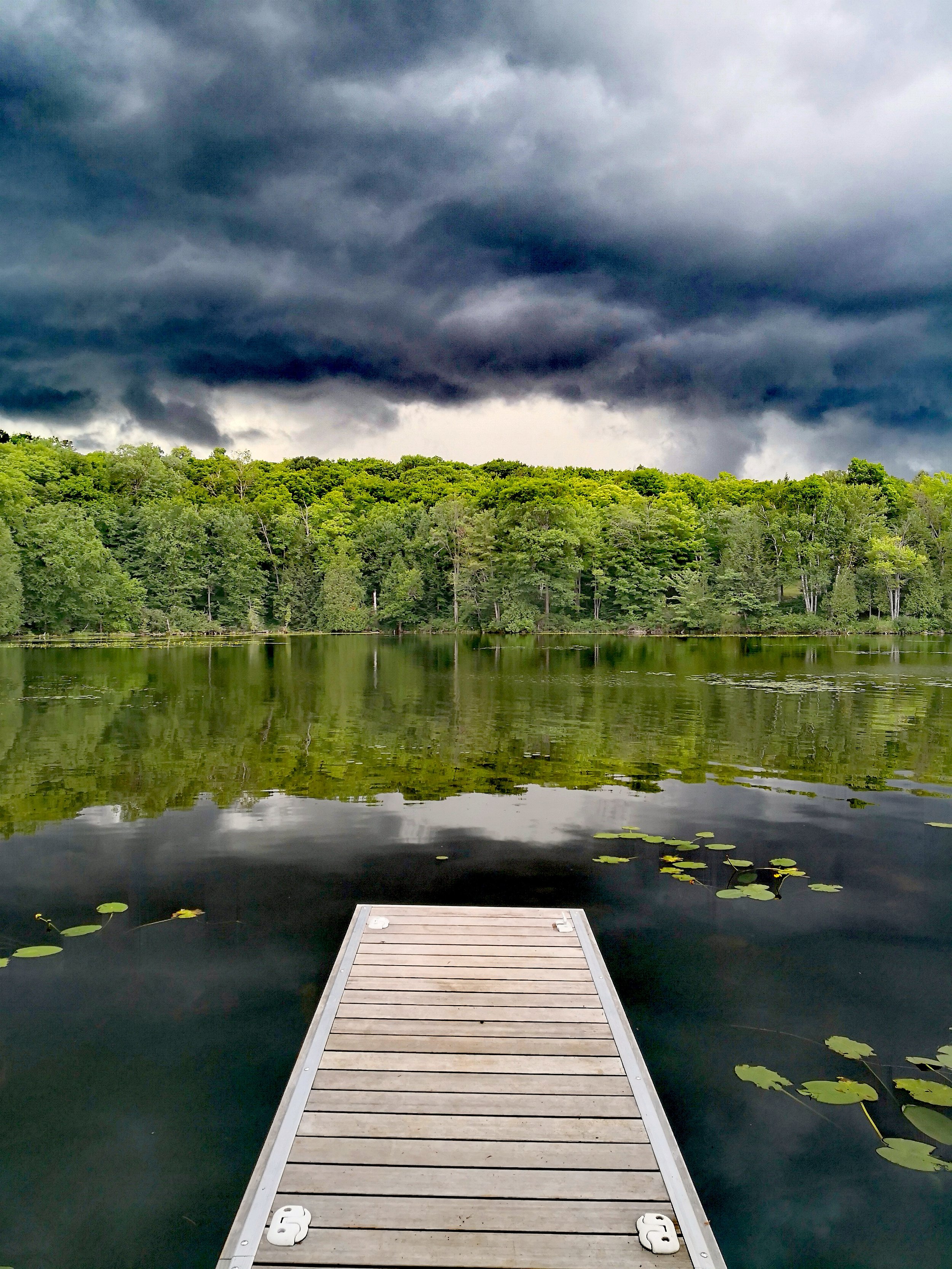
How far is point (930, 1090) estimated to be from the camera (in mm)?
4297

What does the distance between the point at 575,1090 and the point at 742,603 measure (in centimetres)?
6489

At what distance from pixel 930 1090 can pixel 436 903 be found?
404 cm

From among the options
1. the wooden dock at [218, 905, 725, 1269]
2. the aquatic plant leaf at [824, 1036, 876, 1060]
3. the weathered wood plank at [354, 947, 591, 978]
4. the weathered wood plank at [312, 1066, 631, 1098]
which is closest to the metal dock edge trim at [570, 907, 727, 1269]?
the wooden dock at [218, 905, 725, 1269]

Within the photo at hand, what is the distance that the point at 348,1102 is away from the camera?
346cm

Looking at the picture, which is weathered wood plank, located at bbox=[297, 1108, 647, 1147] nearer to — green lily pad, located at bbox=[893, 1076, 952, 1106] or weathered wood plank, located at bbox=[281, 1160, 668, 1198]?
weathered wood plank, located at bbox=[281, 1160, 668, 1198]

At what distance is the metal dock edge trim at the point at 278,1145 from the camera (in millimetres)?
2652

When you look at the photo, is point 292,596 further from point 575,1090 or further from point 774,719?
point 575,1090

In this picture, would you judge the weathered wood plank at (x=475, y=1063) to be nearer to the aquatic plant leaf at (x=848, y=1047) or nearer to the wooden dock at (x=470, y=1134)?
the wooden dock at (x=470, y=1134)

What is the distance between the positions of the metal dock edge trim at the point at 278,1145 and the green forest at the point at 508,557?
5865cm

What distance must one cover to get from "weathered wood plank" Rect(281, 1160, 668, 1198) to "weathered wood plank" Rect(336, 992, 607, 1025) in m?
1.17

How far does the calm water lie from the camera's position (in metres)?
3.71

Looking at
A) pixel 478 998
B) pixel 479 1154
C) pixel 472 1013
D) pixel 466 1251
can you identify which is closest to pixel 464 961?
pixel 478 998

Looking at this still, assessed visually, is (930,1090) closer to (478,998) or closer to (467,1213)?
(478,998)

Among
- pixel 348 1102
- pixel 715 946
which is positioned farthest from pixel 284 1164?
pixel 715 946
